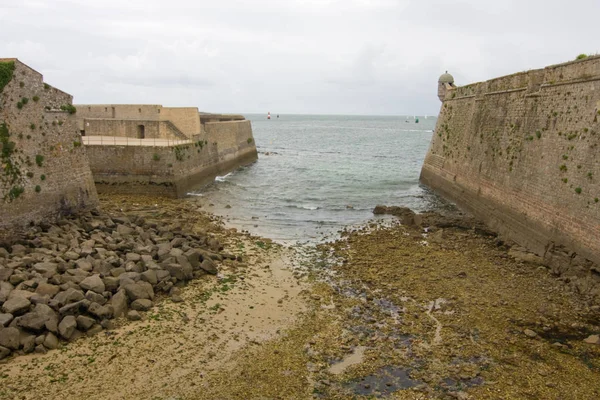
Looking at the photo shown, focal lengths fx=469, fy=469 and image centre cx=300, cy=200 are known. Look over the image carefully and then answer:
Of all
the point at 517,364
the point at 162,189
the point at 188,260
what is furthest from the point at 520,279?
the point at 162,189

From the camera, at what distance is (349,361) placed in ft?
30.0

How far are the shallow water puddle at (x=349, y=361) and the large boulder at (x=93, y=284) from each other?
567cm

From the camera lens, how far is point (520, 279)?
13711 millimetres

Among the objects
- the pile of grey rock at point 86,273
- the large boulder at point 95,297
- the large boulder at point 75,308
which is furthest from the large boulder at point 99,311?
the large boulder at point 95,297

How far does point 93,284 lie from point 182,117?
75.9 ft

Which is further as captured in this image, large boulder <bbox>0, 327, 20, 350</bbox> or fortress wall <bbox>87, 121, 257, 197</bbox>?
fortress wall <bbox>87, 121, 257, 197</bbox>

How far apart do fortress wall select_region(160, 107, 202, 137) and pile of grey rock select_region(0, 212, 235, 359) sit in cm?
1621

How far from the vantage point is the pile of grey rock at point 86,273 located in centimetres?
943

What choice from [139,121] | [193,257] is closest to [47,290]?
[193,257]

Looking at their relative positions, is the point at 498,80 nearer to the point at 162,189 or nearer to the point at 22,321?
the point at 162,189

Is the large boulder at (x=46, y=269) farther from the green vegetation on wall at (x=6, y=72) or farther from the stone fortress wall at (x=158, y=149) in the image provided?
the stone fortress wall at (x=158, y=149)

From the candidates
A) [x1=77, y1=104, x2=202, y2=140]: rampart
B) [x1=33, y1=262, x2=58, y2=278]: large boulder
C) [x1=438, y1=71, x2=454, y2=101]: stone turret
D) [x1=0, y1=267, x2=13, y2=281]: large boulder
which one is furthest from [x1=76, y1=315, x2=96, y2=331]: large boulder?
[x1=438, y1=71, x2=454, y2=101]: stone turret

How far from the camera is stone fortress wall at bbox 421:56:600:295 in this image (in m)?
13.8

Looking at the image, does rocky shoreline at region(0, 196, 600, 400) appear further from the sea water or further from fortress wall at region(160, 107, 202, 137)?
fortress wall at region(160, 107, 202, 137)
